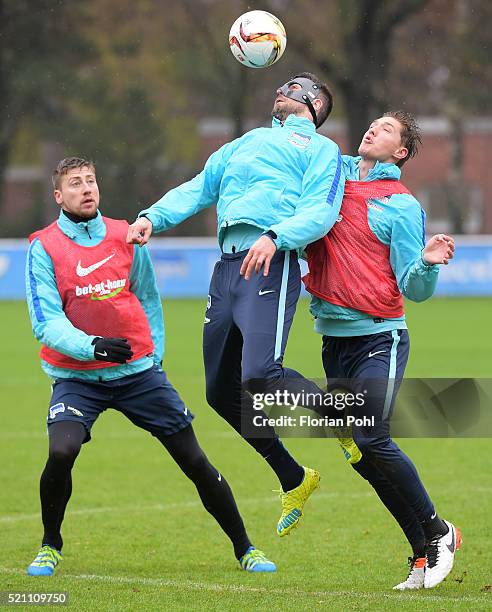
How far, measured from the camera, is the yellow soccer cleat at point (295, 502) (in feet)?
22.0

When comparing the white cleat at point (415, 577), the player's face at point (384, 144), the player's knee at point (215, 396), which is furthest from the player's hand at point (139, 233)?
the white cleat at point (415, 577)

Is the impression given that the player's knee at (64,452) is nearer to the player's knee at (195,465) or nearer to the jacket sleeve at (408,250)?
the player's knee at (195,465)

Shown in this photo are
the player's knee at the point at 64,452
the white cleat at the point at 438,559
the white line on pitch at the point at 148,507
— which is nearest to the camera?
the white cleat at the point at 438,559

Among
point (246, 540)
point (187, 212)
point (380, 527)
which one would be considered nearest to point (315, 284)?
point (187, 212)

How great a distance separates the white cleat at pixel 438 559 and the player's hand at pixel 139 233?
6.86 feet

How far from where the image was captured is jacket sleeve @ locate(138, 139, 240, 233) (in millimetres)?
6496

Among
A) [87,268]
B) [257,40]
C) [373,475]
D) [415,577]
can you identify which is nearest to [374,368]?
[373,475]

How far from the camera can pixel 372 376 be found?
623 cm

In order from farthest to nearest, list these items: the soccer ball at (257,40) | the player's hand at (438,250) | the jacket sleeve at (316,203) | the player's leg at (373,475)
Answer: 1. the soccer ball at (257,40)
2. the player's leg at (373,475)
3. the jacket sleeve at (316,203)
4. the player's hand at (438,250)

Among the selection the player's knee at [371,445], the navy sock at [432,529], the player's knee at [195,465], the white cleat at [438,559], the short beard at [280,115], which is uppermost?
the short beard at [280,115]

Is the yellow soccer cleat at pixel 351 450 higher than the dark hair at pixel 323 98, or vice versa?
the dark hair at pixel 323 98

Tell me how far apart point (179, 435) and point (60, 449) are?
2.15 feet

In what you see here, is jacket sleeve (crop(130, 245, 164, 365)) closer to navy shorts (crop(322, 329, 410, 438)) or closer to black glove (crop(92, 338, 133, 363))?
A: black glove (crop(92, 338, 133, 363))
